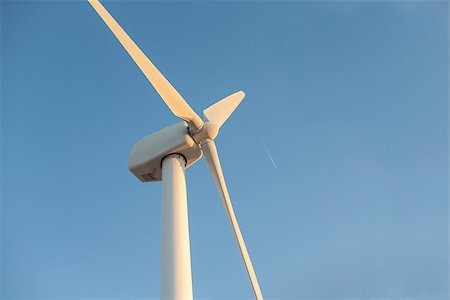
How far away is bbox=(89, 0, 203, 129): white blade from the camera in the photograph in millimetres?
13570

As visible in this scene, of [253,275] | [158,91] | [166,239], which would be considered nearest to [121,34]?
[158,91]

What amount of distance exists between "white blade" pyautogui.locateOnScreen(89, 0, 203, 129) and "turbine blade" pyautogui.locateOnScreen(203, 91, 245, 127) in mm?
1600

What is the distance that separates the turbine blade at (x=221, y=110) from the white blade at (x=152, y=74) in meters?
1.60

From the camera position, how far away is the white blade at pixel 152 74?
13.6 meters

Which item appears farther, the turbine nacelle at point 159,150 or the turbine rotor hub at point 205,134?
the turbine rotor hub at point 205,134

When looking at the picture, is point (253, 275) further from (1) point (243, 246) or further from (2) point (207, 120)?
(2) point (207, 120)

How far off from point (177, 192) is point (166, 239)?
1.49 metres

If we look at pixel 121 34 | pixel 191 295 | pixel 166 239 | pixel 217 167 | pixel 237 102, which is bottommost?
pixel 191 295

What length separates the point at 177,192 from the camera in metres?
12.8

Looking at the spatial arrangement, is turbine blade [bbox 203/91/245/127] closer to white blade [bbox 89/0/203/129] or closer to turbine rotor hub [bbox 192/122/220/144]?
turbine rotor hub [bbox 192/122/220/144]

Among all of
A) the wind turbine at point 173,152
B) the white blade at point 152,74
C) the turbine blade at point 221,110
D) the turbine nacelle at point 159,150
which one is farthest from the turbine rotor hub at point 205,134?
the turbine blade at point 221,110

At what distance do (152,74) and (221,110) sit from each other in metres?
3.15

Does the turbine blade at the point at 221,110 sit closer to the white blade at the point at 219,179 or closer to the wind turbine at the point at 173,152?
the wind turbine at the point at 173,152

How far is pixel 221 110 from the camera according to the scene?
16047mm
